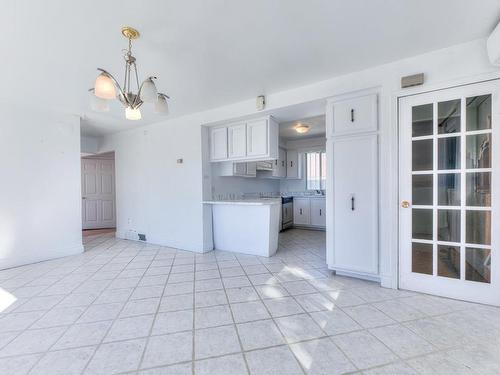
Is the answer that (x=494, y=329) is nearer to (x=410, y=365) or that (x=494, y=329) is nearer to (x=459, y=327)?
(x=459, y=327)

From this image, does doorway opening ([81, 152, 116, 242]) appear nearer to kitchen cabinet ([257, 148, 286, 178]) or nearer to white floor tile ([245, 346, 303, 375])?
kitchen cabinet ([257, 148, 286, 178])

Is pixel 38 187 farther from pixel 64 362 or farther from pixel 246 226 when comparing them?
pixel 246 226

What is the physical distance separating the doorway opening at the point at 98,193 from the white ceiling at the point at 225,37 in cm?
413

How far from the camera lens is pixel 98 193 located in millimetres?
6754

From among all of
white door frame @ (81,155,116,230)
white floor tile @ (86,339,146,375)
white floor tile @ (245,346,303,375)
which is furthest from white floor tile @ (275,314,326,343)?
white door frame @ (81,155,116,230)

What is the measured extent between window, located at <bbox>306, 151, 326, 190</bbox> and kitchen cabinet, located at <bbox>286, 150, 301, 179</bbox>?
1.03 feet

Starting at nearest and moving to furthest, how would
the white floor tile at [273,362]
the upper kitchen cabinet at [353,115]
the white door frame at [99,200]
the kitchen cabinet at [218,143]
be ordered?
the white floor tile at [273,362]
the upper kitchen cabinet at [353,115]
the kitchen cabinet at [218,143]
the white door frame at [99,200]

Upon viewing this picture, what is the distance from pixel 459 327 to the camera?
181 cm

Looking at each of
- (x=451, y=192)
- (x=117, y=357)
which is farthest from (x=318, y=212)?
(x=117, y=357)

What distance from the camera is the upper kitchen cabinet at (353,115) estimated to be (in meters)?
2.61

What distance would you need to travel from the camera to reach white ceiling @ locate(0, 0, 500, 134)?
167cm

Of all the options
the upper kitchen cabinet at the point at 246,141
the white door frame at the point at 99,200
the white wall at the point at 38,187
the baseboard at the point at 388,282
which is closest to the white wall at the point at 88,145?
the white door frame at the point at 99,200

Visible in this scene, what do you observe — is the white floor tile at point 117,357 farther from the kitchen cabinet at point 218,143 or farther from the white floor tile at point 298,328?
the kitchen cabinet at point 218,143

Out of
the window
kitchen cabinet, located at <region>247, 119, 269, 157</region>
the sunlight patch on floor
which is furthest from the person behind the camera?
the window
